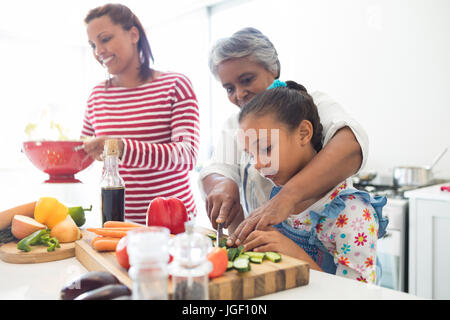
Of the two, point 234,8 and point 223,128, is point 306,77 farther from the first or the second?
point 223,128

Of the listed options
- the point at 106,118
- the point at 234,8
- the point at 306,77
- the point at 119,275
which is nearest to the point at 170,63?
the point at 234,8

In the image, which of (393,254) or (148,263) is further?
(393,254)

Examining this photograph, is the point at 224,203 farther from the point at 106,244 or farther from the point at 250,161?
the point at 106,244

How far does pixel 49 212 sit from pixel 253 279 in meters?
0.62

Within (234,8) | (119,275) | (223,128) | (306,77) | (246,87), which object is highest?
(234,8)

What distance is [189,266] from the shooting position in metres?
0.50

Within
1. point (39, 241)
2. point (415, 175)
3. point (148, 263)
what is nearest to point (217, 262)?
point (148, 263)

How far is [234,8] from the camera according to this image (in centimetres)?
369

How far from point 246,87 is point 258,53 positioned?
10 centimetres

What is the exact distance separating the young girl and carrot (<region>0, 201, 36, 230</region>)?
23.8 inches

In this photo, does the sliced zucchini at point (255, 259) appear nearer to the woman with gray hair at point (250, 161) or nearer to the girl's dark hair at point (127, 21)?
the woman with gray hair at point (250, 161)

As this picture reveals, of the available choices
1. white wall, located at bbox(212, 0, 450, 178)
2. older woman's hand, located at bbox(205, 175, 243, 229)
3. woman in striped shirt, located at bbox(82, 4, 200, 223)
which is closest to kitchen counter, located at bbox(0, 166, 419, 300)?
older woman's hand, located at bbox(205, 175, 243, 229)

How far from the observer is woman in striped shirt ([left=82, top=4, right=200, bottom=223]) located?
4.66 feet

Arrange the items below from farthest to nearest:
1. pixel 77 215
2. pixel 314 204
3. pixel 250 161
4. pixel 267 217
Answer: pixel 250 161, pixel 77 215, pixel 314 204, pixel 267 217
